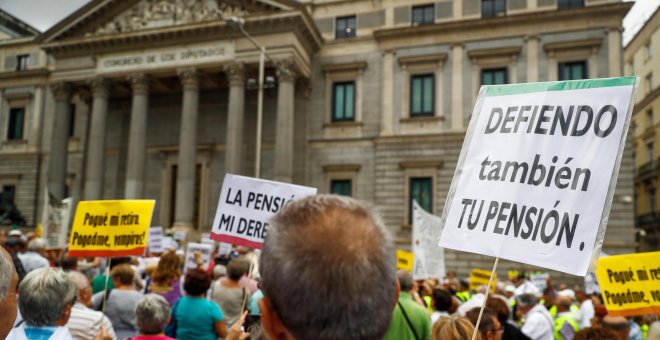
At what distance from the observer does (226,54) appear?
28.1 m

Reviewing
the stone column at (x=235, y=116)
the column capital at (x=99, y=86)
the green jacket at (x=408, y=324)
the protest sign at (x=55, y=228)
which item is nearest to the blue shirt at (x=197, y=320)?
the green jacket at (x=408, y=324)

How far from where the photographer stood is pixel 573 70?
86.0 feet

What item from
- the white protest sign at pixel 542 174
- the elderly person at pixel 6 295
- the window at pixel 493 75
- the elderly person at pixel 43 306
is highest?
the window at pixel 493 75

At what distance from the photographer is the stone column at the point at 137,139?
28.6 meters

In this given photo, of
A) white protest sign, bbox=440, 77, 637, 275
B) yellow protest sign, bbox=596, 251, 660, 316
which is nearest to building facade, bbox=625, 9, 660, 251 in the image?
yellow protest sign, bbox=596, 251, 660, 316

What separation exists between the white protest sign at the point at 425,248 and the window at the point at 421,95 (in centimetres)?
1383

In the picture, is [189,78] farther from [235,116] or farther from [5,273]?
[5,273]

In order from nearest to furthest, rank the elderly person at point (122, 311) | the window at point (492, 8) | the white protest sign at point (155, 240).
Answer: the elderly person at point (122, 311), the white protest sign at point (155, 240), the window at point (492, 8)

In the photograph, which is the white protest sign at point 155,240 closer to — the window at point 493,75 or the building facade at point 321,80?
the building facade at point 321,80

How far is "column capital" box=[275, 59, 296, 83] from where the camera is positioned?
26.8 meters

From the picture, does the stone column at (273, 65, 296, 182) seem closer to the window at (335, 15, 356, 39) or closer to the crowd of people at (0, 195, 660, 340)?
the window at (335, 15, 356, 39)

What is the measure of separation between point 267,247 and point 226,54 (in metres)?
27.5

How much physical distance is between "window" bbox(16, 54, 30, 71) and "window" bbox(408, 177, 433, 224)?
28.1 m

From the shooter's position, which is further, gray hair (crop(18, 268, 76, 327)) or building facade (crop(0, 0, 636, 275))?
building facade (crop(0, 0, 636, 275))
